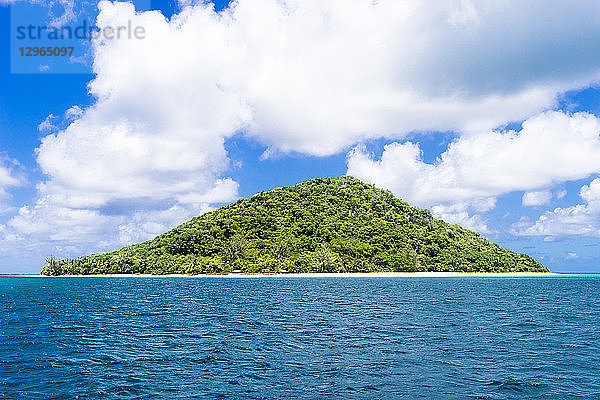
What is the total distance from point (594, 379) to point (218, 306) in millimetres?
59784

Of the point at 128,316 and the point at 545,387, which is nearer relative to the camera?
the point at 545,387

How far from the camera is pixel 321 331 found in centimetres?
4788

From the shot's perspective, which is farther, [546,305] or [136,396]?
[546,305]

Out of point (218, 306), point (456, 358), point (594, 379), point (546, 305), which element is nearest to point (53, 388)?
point (456, 358)

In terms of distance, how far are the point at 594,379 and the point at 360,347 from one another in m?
18.1

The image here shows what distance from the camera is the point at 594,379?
2983cm

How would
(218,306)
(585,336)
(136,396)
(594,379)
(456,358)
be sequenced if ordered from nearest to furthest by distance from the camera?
(136,396), (594,379), (456,358), (585,336), (218,306)

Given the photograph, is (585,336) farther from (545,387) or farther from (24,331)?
(24,331)

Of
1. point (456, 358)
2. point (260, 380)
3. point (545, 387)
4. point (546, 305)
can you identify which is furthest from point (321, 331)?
point (546, 305)

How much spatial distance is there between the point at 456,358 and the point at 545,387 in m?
7.86

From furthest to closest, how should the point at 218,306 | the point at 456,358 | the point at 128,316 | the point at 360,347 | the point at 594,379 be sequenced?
the point at 218,306, the point at 128,316, the point at 360,347, the point at 456,358, the point at 594,379

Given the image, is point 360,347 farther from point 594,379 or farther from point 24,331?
point 24,331

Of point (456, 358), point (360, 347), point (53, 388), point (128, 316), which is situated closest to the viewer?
point (53, 388)

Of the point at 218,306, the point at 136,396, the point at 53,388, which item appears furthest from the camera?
the point at 218,306
